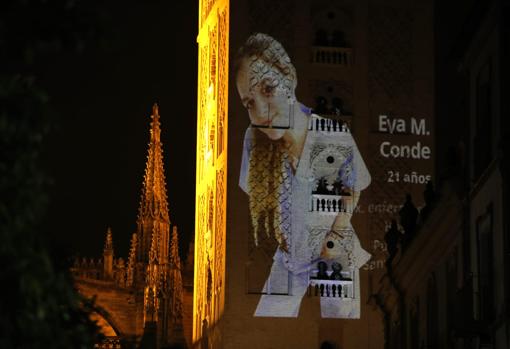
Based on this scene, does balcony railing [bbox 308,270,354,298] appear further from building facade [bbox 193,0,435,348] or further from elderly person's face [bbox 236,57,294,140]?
elderly person's face [bbox 236,57,294,140]

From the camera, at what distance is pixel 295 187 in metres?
51.5

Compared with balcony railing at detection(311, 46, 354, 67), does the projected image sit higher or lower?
lower

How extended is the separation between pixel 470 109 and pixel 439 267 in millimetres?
5464

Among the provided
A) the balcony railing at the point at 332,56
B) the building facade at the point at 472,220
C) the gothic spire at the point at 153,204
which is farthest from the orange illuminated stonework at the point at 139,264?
the building facade at the point at 472,220

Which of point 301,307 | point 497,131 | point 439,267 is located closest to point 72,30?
point 497,131

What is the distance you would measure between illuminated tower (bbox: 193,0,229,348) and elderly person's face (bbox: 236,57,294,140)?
656 millimetres

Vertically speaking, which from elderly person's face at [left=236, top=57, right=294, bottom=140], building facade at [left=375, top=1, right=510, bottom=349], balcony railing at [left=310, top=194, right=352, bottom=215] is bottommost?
Result: building facade at [left=375, top=1, right=510, bottom=349]

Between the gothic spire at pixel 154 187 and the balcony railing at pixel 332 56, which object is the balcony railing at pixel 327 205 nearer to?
the balcony railing at pixel 332 56

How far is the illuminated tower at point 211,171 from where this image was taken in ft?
171

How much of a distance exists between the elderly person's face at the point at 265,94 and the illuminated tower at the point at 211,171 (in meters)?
0.66

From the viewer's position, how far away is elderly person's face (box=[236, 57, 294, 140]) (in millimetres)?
51344

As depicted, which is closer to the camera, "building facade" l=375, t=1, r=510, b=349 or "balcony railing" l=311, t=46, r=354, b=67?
"building facade" l=375, t=1, r=510, b=349

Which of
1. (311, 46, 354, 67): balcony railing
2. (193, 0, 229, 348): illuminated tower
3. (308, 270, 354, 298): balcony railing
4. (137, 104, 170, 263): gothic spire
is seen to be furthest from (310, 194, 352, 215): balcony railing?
(137, 104, 170, 263): gothic spire

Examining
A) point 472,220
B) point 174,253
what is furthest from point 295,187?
point 174,253
